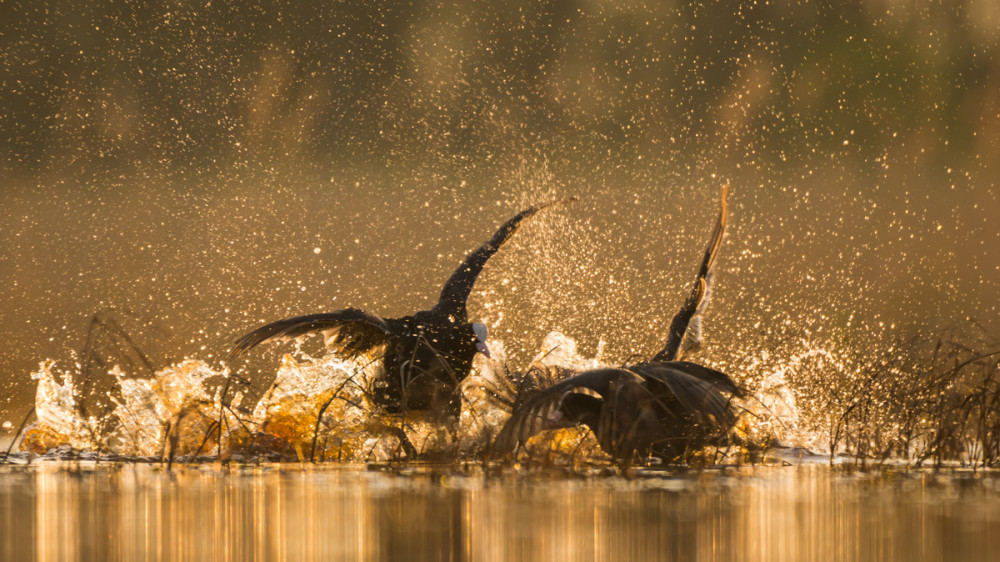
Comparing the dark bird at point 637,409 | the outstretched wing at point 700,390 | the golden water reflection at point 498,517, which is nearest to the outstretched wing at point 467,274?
the dark bird at point 637,409

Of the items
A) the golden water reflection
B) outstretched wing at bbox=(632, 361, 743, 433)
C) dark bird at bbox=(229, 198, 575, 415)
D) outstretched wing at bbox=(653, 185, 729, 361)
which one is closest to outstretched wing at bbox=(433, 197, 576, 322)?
dark bird at bbox=(229, 198, 575, 415)

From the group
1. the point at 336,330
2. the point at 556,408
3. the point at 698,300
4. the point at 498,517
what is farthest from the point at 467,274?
the point at 498,517

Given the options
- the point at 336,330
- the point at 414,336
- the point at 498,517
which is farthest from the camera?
the point at 336,330

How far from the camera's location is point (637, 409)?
4.56 metres

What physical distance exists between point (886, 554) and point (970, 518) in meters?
0.63

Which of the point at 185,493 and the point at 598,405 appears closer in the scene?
the point at 185,493

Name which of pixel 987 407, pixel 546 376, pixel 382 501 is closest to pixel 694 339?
pixel 546 376

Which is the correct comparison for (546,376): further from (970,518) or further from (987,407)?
(970,518)

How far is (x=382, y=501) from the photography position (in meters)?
3.30

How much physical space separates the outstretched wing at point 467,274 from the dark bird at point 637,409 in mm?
1284

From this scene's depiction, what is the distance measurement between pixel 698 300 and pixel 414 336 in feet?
4.65

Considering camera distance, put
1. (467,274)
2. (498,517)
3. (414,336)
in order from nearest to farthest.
A: (498,517) → (414,336) → (467,274)

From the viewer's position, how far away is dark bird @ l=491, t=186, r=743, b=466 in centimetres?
446

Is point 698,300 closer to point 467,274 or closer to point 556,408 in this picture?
point 467,274
